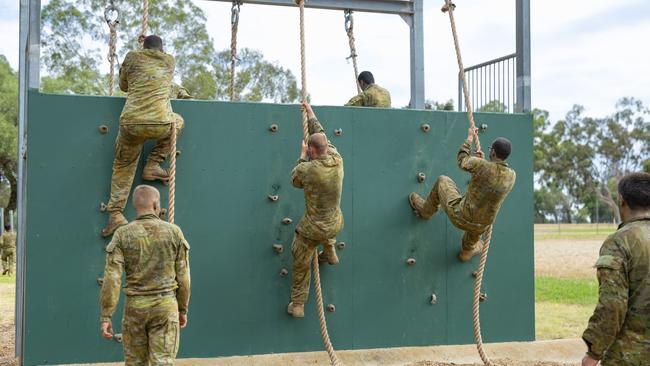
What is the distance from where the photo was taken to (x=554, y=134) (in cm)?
5888

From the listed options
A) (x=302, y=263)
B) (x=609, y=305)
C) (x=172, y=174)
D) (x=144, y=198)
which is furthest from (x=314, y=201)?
(x=609, y=305)

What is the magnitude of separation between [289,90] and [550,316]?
1993cm

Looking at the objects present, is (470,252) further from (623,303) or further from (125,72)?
(623,303)

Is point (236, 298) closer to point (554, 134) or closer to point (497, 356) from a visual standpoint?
point (497, 356)

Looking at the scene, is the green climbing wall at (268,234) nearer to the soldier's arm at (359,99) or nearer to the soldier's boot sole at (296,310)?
the soldier's boot sole at (296,310)

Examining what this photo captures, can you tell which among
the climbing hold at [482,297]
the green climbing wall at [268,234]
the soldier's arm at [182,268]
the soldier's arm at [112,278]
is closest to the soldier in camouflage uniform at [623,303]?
the soldier's arm at [182,268]

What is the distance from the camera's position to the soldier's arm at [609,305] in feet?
12.8

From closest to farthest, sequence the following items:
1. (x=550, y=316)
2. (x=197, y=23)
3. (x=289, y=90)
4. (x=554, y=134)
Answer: (x=550, y=316), (x=197, y=23), (x=289, y=90), (x=554, y=134)

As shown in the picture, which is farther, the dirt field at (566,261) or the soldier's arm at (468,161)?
the dirt field at (566,261)

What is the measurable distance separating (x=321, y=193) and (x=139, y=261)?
85.4 inches

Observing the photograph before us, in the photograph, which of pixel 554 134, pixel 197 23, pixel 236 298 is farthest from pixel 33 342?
pixel 554 134

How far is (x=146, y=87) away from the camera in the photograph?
21.9ft

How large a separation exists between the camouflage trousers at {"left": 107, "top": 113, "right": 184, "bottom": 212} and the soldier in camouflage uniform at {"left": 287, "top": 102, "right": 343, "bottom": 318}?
116 centimetres

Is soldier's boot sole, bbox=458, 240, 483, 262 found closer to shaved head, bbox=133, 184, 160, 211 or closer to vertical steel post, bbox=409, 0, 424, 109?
vertical steel post, bbox=409, 0, 424, 109
